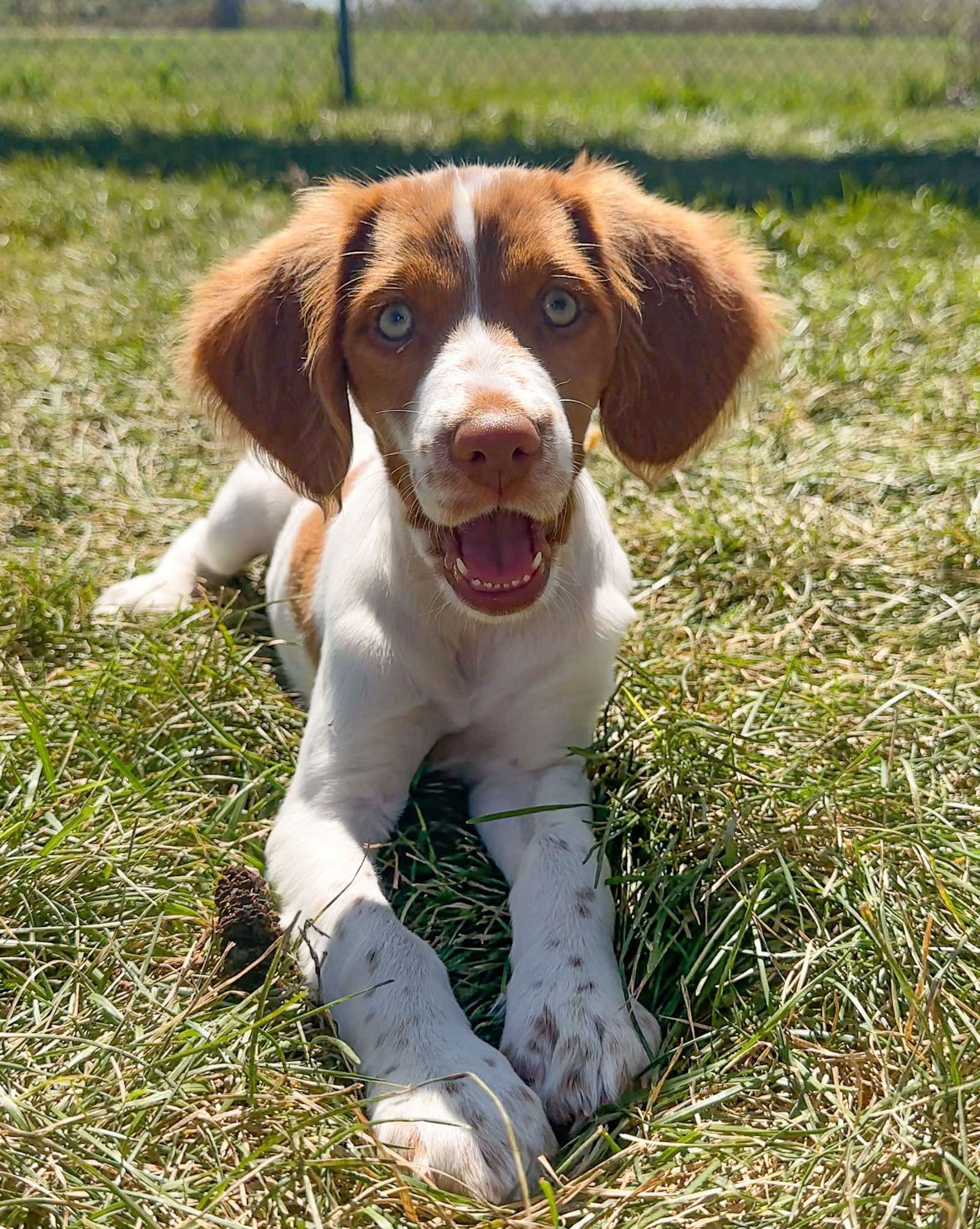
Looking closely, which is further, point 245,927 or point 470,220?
point 470,220

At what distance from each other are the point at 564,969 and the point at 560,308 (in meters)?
1.41

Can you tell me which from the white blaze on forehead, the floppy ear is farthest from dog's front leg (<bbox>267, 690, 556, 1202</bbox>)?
the white blaze on forehead

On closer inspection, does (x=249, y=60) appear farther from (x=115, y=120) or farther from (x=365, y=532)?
→ (x=365, y=532)

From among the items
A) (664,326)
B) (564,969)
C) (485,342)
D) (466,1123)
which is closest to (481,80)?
(664,326)

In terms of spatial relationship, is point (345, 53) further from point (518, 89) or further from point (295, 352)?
point (295, 352)

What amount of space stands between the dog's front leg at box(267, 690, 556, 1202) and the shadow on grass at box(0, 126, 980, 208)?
19.0 feet

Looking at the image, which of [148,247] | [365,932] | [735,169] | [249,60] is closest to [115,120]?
[249,60]

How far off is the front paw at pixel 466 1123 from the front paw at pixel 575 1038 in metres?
0.07

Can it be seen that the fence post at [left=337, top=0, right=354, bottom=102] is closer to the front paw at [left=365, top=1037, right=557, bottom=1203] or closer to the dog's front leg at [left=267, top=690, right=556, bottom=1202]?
the dog's front leg at [left=267, top=690, right=556, bottom=1202]

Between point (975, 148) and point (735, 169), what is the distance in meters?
1.94

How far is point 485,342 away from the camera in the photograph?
8.55ft

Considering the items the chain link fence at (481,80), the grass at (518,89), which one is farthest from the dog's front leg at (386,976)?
the grass at (518,89)

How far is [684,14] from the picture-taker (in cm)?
1409

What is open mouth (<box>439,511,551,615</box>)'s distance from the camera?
2686 mm
